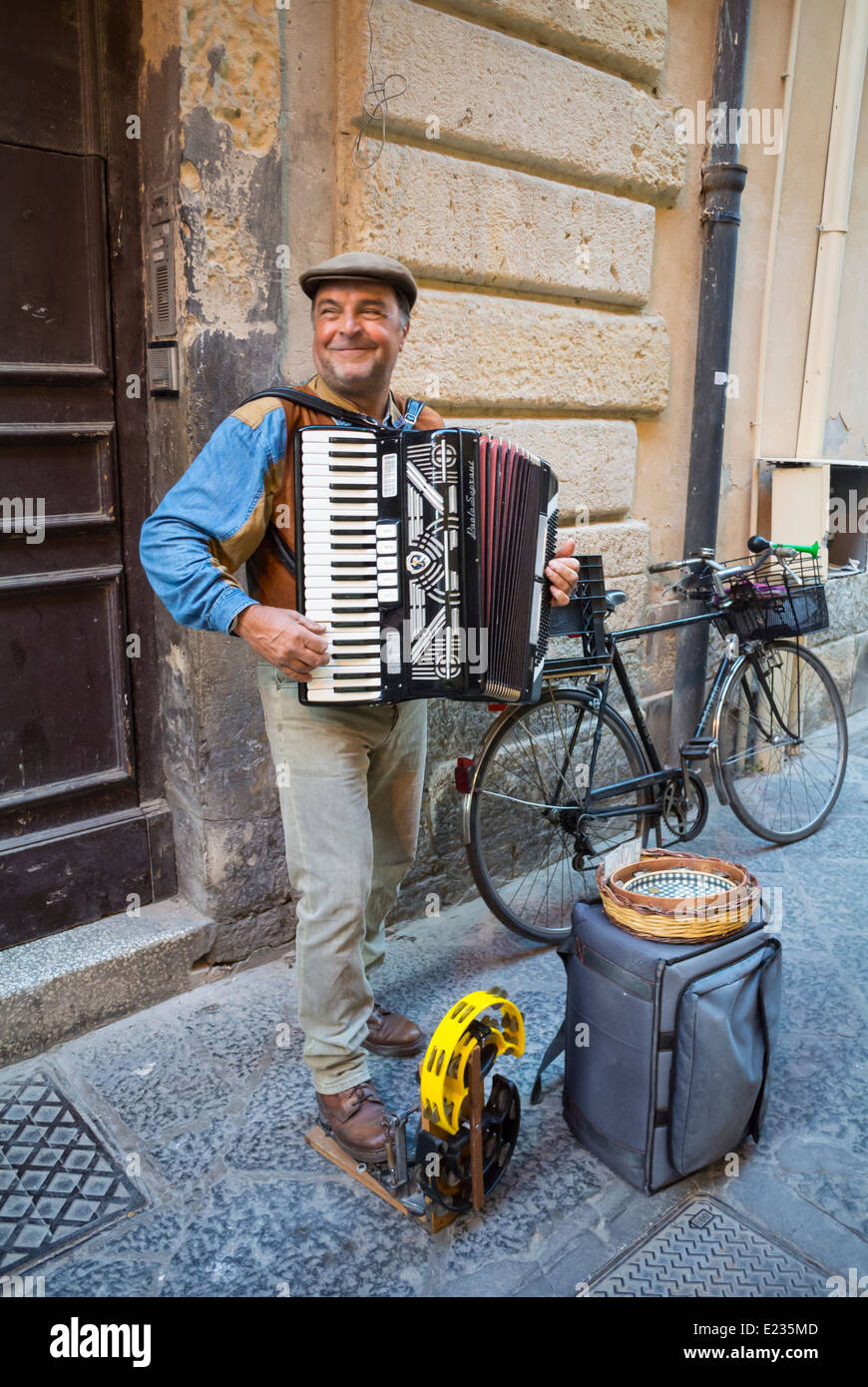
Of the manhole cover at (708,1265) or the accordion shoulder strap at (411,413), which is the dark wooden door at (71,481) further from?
the manhole cover at (708,1265)

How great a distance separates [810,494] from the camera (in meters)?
4.74

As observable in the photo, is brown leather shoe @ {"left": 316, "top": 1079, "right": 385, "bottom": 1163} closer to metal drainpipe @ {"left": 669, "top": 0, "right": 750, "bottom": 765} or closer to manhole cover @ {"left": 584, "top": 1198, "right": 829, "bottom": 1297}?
manhole cover @ {"left": 584, "top": 1198, "right": 829, "bottom": 1297}

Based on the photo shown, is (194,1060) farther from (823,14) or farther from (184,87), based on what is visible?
(823,14)

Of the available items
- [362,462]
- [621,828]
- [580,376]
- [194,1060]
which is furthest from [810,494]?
[194,1060]

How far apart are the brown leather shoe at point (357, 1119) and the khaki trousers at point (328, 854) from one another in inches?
1.0

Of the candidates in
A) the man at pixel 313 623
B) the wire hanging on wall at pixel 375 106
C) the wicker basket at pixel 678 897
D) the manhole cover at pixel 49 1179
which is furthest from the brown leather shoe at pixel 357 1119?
the wire hanging on wall at pixel 375 106

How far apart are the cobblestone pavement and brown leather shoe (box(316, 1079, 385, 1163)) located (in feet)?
0.26

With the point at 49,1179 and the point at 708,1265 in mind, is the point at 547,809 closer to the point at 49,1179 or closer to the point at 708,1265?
the point at 708,1265

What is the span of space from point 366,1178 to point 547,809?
1.42 metres

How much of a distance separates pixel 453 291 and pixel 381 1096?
7.89 feet

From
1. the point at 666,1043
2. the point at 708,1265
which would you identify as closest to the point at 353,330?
the point at 666,1043

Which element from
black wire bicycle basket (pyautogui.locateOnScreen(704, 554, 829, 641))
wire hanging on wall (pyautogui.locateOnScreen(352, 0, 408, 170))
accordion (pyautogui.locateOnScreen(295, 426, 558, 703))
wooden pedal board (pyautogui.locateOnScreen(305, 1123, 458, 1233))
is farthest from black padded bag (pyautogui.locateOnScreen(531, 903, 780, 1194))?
wire hanging on wall (pyautogui.locateOnScreen(352, 0, 408, 170))

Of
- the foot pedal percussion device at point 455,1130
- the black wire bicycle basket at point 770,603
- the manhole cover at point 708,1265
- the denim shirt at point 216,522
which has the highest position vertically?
the denim shirt at point 216,522

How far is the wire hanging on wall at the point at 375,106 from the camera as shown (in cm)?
290
